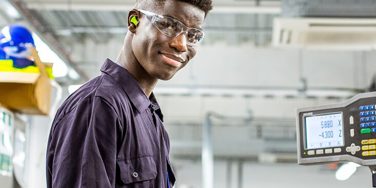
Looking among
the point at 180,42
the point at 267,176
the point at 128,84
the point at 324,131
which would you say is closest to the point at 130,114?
the point at 128,84

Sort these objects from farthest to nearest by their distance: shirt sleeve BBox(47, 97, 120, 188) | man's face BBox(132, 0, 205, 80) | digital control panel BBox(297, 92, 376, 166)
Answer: digital control panel BBox(297, 92, 376, 166), man's face BBox(132, 0, 205, 80), shirt sleeve BBox(47, 97, 120, 188)

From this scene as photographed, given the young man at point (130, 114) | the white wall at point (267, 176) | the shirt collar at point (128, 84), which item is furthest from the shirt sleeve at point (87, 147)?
the white wall at point (267, 176)

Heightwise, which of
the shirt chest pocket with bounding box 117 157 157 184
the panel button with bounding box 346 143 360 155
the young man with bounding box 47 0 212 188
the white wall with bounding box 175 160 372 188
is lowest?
the white wall with bounding box 175 160 372 188

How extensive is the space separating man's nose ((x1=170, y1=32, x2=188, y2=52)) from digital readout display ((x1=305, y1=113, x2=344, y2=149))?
2.83ft

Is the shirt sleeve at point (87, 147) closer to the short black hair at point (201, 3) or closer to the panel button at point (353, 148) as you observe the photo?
the short black hair at point (201, 3)

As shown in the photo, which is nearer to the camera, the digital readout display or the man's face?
the man's face

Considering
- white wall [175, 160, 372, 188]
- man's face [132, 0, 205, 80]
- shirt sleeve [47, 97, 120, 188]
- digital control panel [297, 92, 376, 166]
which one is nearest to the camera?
shirt sleeve [47, 97, 120, 188]

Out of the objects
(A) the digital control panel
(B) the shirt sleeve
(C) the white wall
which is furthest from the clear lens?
(C) the white wall

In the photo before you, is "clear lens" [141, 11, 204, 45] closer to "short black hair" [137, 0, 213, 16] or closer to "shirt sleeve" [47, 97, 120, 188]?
"short black hair" [137, 0, 213, 16]

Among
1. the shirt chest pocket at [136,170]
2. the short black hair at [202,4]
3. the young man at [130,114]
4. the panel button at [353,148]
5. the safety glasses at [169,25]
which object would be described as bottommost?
the panel button at [353,148]

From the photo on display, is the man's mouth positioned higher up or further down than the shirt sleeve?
higher up

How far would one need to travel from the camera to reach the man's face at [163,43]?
4.48ft

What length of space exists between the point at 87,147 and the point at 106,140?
42 millimetres

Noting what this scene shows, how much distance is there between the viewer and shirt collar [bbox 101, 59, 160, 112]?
1369 mm
